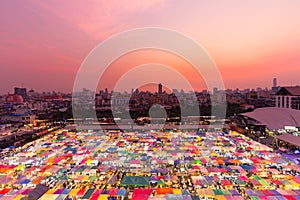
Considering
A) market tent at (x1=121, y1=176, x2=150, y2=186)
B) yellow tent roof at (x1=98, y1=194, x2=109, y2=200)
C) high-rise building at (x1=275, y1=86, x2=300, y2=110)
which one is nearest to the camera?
yellow tent roof at (x1=98, y1=194, x2=109, y2=200)

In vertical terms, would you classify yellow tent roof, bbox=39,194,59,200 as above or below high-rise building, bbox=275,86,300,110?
below

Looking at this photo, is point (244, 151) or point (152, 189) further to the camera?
point (244, 151)

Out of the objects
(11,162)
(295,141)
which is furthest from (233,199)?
(11,162)

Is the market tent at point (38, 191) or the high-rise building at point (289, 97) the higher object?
the high-rise building at point (289, 97)

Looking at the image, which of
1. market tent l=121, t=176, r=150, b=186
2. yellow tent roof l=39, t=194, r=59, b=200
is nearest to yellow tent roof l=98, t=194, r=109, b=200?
market tent l=121, t=176, r=150, b=186

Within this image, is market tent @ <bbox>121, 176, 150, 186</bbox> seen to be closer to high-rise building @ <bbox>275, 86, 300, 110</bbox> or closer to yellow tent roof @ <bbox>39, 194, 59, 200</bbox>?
yellow tent roof @ <bbox>39, 194, 59, 200</bbox>

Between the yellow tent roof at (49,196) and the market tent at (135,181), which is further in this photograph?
the market tent at (135,181)

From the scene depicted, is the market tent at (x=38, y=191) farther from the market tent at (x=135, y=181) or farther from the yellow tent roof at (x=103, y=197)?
the market tent at (x=135, y=181)

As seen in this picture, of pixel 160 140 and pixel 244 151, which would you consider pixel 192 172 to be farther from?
pixel 160 140

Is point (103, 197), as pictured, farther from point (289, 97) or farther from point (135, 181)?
point (289, 97)

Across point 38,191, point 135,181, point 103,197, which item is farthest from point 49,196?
point 135,181

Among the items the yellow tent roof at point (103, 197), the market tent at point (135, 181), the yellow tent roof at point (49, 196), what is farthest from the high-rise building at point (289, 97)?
the yellow tent roof at point (49, 196)
